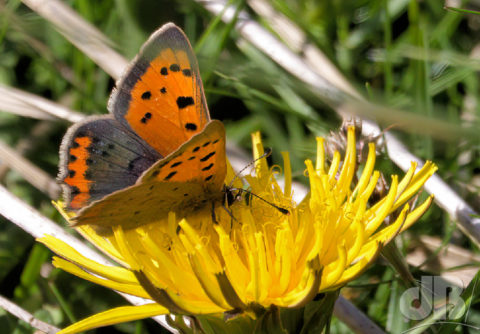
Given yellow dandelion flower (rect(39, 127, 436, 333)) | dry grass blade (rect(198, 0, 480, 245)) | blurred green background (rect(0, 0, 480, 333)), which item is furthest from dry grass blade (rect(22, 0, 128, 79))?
yellow dandelion flower (rect(39, 127, 436, 333))

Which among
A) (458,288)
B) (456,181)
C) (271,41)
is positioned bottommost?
(458,288)

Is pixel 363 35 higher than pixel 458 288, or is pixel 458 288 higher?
pixel 363 35

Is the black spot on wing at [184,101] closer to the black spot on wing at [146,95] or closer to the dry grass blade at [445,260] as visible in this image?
the black spot on wing at [146,95]

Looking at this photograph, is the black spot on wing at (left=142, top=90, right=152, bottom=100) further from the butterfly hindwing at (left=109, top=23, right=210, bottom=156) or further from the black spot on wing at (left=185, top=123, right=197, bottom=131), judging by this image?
the black spot on wing at (left=185, top=123, right=197, bottom=131)

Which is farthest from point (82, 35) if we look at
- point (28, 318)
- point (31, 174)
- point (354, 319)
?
point (354, 319)

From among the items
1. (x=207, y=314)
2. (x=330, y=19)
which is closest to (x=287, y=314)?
(x=207, y=314)

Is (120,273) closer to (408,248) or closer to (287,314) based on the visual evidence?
(287,314)
